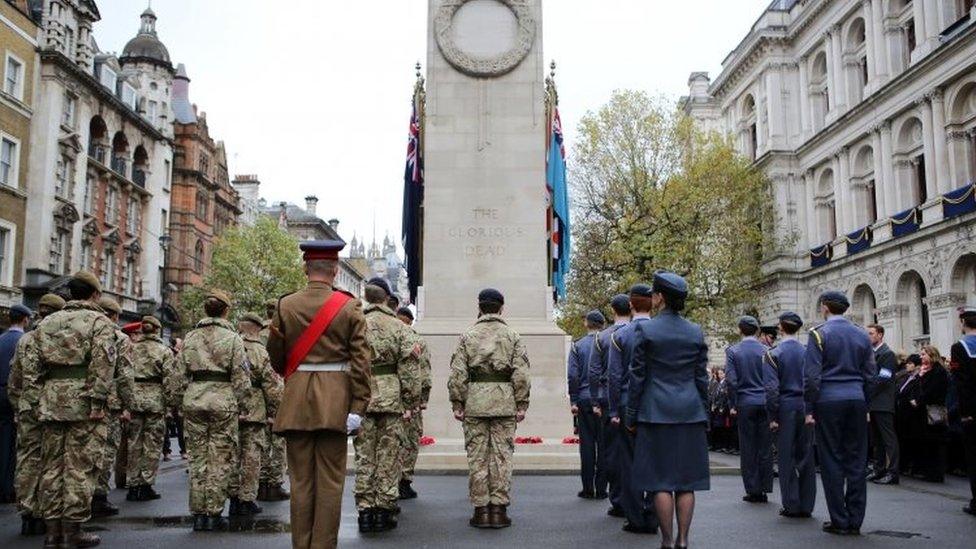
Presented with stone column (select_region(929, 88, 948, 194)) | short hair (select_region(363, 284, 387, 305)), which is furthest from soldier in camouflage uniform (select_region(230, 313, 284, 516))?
stone column (select_region(929, 88, 948, 194))

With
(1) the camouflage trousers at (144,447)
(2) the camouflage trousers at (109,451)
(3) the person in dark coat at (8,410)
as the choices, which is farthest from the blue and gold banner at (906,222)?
(3) the person in dark coat at (8,410)

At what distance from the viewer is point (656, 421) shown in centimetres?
671

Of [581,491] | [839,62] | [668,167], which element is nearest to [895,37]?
[839,62]

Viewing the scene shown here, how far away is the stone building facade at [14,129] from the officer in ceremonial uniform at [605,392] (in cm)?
3241

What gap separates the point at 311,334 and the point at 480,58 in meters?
10.4

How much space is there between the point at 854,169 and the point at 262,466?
3961 cm

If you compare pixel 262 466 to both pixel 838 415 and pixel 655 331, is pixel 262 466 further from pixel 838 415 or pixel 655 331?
pixel 838 415

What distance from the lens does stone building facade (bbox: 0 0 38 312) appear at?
35656mm

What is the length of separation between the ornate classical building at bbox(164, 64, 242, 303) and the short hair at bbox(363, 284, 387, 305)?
165ft

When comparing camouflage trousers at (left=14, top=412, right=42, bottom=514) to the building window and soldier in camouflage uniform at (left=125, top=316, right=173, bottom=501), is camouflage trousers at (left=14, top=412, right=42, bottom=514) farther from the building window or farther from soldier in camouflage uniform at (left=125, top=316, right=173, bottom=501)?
the building window

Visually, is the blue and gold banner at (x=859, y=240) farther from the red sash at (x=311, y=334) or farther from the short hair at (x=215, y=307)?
the red sash at (x=311, y=334)

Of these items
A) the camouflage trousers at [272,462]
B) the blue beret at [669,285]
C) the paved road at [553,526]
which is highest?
the blue beret at [669,285]

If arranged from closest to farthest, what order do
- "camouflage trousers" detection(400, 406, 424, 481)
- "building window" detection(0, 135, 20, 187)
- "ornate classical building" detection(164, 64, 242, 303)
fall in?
"camouflage trousers" detection(400, 406, 424, 481)
"building window" detection(0, 135, 20, 187)
"ornate classical building" detection(164, 64, 242, 303)

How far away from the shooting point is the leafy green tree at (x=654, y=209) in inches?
1423
